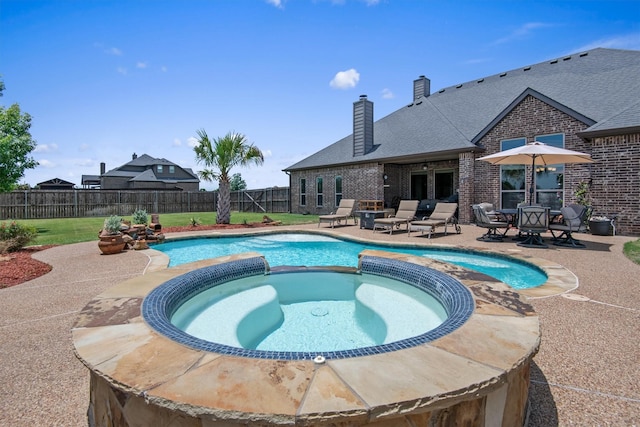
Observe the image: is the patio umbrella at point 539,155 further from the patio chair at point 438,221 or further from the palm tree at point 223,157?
the palm tree at point 223,157

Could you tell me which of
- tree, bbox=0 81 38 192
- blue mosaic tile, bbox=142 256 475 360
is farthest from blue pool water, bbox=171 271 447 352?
tree, bbox=0 81 38 192

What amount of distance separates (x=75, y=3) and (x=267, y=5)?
5.41 metres

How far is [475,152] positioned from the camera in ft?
44.2

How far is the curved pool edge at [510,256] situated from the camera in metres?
4.84

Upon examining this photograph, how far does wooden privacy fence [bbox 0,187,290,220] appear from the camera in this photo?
20.3m

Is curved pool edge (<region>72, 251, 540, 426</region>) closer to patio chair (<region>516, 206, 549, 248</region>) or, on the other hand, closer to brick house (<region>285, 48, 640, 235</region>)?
patio chair (<region>516, 206, 549, 248</region>)

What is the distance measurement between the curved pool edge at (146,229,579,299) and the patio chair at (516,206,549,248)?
1.10 meters

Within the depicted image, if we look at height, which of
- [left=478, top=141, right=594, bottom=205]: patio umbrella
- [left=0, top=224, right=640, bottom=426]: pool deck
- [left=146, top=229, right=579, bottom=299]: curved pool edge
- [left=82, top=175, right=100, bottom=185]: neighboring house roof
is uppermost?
[left=82, top=175, right=100, bottom=185]: neighboring house roof

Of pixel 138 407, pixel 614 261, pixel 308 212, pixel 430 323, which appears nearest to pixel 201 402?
pixel 138 407

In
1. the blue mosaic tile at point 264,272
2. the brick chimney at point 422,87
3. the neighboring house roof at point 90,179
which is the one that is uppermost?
the brick chimney at point 422,87

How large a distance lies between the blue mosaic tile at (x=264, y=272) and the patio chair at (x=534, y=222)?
5.45 m

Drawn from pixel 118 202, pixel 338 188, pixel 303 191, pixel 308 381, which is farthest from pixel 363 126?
pixel 118 202

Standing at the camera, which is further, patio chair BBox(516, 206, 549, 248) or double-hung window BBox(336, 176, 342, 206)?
double-hung window BBox(336, 176, 342, 206)

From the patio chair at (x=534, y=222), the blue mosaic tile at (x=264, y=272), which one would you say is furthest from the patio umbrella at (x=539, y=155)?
→ the blue mosaic tile at (x=264, y=272)
